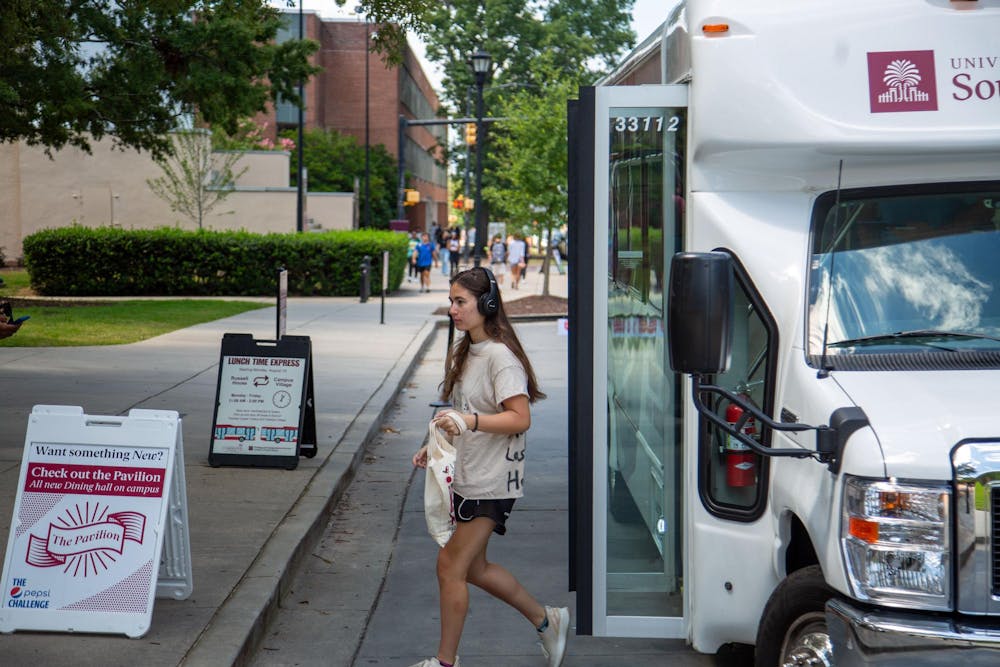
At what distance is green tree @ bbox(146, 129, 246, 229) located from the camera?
128 feet

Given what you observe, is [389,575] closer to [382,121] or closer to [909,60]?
[909,60]

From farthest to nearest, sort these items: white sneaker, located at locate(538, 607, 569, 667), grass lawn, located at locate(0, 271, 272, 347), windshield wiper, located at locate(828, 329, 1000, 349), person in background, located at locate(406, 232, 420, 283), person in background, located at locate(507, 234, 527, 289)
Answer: person in background, located at locate(406, 232, 420, 283)
person in background, located at locate(507, 234, 527, 289)
grass lawn, located at locate(0, 271, 272, 347)
white sneaker, located at locate(538, 607, 569, 667)
windshield wiper, located at locate(828, 329, 1000, 349)

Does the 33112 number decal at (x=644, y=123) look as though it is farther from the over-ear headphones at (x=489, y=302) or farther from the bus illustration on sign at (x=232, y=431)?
the bus illustration on sign at (x=232, y=431)

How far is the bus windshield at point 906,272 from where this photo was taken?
4539 millimetres

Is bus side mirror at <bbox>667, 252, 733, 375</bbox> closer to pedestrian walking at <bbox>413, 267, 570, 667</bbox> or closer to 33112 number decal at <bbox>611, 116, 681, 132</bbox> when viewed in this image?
pedestrian walking at <bbox>413, 267, 570, 667</bbox>

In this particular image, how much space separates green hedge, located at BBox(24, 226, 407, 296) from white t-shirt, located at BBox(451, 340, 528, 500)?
2550 cm

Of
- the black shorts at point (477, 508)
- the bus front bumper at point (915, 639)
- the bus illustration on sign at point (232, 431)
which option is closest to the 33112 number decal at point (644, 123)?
the black shorts at point (477, 508)

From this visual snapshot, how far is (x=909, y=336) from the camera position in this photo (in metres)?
4.52

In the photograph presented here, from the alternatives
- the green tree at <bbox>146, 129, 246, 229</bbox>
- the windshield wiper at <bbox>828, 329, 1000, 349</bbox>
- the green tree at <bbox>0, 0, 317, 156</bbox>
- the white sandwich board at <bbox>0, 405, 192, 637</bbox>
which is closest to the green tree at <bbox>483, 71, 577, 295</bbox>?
the green tree at <bbox>0, 0, 317, 156</bbox>

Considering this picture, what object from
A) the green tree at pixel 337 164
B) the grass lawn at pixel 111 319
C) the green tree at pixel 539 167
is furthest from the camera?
the green tree at pixel 337 164

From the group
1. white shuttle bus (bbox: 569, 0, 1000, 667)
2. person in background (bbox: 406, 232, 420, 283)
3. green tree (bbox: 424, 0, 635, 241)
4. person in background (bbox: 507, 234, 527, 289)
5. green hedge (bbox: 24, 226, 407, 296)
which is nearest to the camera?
white shuttle bus (bbox: 569, 0, 1000, 667)

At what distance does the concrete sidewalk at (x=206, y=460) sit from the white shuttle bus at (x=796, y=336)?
1.80 metres

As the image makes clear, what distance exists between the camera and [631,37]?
6319cm

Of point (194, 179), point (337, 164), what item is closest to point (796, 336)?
point (194, 179)
